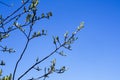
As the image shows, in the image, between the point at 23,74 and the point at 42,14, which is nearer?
the point at 23,74

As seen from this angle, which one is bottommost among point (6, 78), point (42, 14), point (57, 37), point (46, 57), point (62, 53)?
point (6, 78)

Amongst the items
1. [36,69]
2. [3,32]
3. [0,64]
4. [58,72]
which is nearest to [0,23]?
[3,32]

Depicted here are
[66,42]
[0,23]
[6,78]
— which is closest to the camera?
[6,78]

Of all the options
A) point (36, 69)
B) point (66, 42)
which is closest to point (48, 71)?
point (36, 69)

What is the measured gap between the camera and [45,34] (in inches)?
291

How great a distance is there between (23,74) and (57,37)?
1.92m

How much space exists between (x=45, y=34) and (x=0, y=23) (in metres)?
1.36

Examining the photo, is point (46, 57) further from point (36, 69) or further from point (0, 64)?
point (0, 64)

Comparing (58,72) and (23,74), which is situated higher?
(58,72)

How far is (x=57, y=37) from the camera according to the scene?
7281 mm

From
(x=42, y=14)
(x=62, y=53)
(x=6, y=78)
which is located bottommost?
(x=6, y=78)

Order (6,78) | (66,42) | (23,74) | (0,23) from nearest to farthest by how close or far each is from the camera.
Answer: (6,78) → (23,74) → (0,23) → (66,42)

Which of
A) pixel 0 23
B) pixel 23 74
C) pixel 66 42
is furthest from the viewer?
pixel 66 42

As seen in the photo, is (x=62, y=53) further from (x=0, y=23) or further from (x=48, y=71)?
(x=0, y=23)
